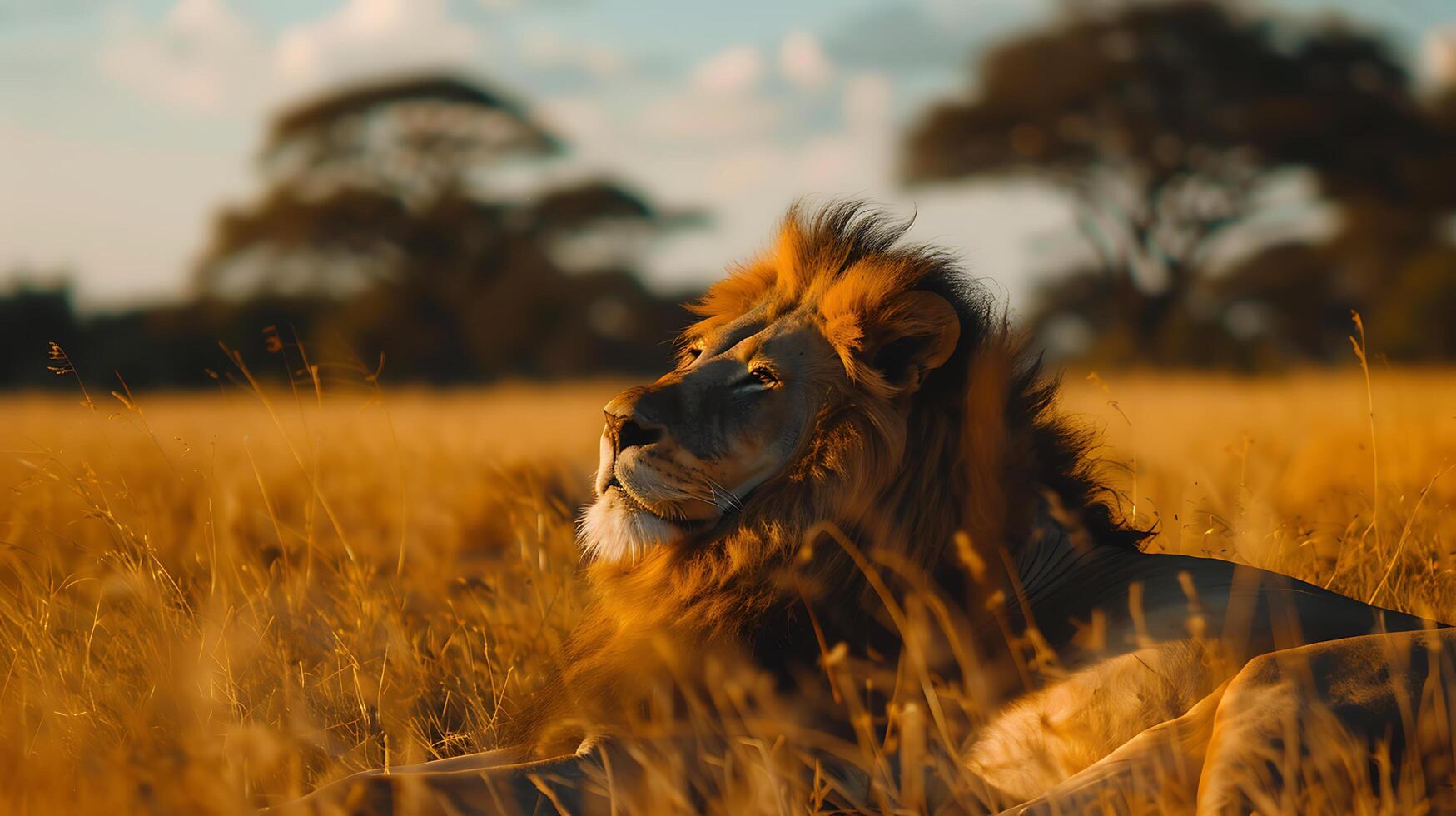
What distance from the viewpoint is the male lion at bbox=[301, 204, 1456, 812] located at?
2.43 meters

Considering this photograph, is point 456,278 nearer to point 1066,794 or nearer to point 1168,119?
point 1168,119

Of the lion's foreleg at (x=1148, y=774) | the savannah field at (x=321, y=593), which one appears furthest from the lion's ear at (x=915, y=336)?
the lion's foreleg at (x=1148, y=774)

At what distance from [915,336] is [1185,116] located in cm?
2076

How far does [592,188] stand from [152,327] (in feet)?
26.3

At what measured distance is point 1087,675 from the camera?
99.8 inches

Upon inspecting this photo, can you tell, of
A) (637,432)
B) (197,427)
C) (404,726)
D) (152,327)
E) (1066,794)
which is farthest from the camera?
(152,327)

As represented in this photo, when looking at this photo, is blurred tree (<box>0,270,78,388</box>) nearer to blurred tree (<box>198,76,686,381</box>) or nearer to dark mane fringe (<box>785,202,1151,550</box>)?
blurred tree (<box>198,76,686,381</box>)

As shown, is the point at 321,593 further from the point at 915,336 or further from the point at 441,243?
the point at 441,243

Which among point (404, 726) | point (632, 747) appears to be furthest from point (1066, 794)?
point (404, 726)

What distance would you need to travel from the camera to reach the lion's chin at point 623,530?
288cm

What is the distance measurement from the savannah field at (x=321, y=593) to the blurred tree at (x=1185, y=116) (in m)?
14.7

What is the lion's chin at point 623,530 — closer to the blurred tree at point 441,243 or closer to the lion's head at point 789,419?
the lion's head at point 789,419

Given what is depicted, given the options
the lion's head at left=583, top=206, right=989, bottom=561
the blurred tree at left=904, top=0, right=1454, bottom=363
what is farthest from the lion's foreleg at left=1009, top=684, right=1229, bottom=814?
the blurred tree at left=904, top=0, right=1454, bottom=363

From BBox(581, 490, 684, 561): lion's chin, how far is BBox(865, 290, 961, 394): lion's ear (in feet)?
1.92
